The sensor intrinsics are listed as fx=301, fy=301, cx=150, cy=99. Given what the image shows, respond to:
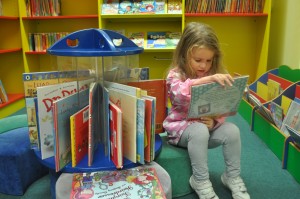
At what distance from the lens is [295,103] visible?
1.83 m

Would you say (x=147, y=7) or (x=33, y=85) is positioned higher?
(x=147, y=7)

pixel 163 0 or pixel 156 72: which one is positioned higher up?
pixel 163 0

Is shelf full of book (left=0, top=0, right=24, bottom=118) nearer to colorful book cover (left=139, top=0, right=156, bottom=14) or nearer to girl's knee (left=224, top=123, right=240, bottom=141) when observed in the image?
colorful book cover (left=139, top=0, right=156, bottom=14)

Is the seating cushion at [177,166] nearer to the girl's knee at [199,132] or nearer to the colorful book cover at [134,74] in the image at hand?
the girl's knee at [199,132]

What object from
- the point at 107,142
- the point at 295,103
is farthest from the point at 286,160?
the point at 107,142

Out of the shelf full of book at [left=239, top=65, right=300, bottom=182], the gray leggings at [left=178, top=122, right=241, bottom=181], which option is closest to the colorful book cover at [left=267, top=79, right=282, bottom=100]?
the shelf full of book at [left=239, top=65, right=300, bottom=182]

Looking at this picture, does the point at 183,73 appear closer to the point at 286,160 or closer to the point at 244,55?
the point at 286,160

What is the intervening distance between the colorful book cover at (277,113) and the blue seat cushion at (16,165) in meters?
1.48

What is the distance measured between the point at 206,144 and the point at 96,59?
1.97 ft

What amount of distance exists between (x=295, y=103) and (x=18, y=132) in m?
1.62

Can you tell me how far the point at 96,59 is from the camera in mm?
1314

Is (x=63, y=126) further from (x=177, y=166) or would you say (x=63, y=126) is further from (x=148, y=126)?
(x=177, y=166)

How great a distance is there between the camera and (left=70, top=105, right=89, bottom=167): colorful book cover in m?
1.10

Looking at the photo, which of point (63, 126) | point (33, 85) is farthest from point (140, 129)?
Answer: point (33, 85)
